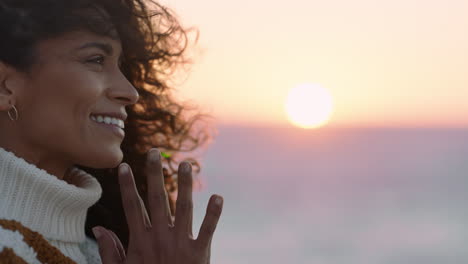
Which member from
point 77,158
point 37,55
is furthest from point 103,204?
point 37,55

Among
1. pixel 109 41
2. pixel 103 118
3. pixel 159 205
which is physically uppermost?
pixel 109 41

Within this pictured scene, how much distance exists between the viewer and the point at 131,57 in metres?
3.51

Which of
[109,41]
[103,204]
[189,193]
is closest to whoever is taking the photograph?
[189,193]

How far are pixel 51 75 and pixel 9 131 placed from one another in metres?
0.28

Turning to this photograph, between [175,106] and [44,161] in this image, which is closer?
[44,161]

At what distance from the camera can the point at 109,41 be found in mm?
3025

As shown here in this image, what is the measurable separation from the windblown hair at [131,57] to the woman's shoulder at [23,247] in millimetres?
640

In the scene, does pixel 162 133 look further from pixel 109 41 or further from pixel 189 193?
pixel 189 193

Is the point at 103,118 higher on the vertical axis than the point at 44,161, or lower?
higher

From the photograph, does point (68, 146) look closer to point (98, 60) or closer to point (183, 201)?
point (98, 60)

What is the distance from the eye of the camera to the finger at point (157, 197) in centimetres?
259

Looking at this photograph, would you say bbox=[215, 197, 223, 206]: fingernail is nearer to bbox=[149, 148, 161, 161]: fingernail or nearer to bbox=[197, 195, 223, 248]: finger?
bbox=[197, 195, 223, 248]: finger

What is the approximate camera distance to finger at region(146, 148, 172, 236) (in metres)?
2.59

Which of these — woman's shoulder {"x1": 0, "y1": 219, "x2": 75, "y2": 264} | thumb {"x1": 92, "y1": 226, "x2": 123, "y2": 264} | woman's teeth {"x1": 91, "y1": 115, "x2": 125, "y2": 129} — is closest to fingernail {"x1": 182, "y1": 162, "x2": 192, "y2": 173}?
thumb {"x1": 92, "y1": 226, "x2": 123, "y2": 264}
